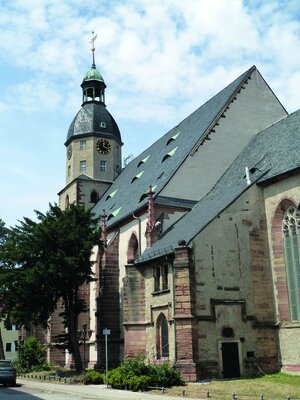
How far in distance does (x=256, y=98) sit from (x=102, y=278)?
1588cm

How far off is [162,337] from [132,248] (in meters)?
9.39

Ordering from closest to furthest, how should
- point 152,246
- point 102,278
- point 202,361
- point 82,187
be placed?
point 202,361 < point 152,246 < point 102,278 < point 82,187

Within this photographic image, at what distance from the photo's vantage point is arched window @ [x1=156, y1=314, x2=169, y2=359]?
84.3ft

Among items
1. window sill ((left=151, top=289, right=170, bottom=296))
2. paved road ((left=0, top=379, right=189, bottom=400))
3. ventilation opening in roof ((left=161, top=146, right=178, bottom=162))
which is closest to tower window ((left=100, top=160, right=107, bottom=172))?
ventilation opening in roof ((left=161, top=146, right=178, bottom=162))

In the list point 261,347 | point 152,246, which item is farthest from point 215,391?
point 152,246

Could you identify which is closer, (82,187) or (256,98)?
(256,98)

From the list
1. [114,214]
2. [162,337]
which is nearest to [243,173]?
[162,337]

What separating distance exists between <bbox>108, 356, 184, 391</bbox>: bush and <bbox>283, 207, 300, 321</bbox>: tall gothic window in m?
6.49

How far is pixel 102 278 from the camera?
34.3 metres

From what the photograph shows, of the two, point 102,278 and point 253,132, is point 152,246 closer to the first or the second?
point 102,278

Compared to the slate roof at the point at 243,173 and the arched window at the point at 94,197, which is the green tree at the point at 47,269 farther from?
the arched window at the point at 94,197

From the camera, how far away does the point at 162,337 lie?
26156mm

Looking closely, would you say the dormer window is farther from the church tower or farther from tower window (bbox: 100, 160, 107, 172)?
tower window (bbox: 100, 160, 107, 172)

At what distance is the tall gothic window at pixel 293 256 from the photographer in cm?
2411
